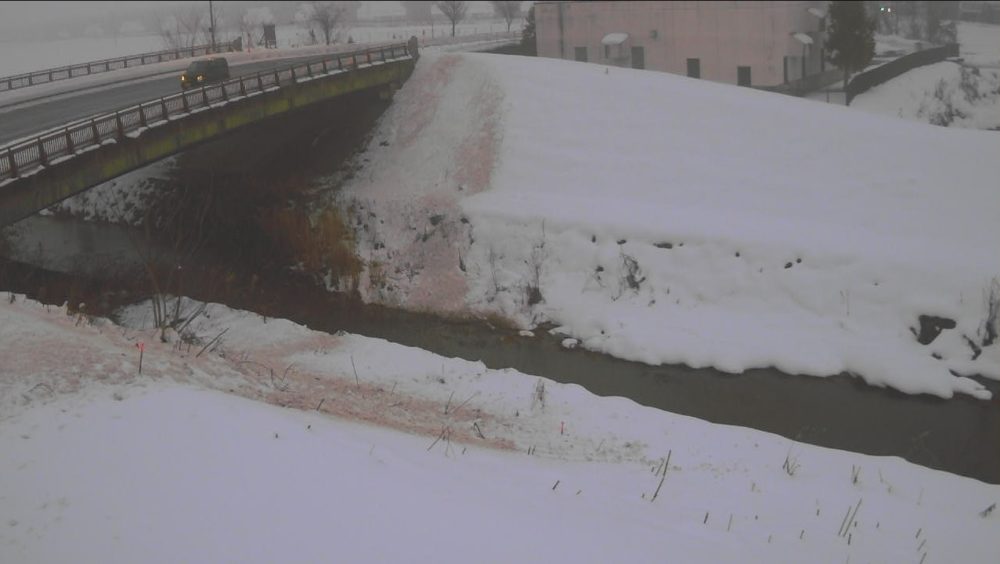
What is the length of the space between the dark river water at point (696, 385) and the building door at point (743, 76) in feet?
87.3

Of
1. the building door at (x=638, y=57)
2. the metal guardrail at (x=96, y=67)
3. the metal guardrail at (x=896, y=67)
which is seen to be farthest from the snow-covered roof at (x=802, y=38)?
the metal guardrail at (x=96, y=67)

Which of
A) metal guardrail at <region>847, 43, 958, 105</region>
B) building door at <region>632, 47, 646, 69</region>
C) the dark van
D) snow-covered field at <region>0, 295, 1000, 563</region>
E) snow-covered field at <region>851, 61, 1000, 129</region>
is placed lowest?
snow-covered field at <region>0, 295, 1000, 563</region>

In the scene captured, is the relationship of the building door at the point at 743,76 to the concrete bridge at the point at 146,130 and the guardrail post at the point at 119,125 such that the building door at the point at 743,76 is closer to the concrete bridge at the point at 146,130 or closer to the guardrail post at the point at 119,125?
the concrete bridge at the point at 146,130

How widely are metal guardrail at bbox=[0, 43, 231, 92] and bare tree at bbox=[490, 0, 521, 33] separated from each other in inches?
1615

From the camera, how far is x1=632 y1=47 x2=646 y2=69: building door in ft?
157

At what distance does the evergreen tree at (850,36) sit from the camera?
4366 centimetres

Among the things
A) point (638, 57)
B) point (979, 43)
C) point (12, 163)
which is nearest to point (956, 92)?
point (979, 43)

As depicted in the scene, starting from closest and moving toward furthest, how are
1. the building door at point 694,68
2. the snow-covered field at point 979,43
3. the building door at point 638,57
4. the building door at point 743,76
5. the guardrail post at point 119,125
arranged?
the guardrail post at point 119,125 < the snow-covered field at point 979,43 < the building door at point 743,76 < the building door at point 694,68 < the building door at point 638,57

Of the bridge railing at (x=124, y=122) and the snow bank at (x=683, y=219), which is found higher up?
the bridge railing at (x=124, y=122)

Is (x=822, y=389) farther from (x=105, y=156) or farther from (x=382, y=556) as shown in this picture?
(x=105, y=156)

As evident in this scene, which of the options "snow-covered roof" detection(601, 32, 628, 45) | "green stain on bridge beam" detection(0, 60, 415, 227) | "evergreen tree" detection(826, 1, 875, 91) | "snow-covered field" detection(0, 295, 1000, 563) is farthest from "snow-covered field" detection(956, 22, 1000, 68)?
"snow-covered field" detection(0, 295, 1000, 563)

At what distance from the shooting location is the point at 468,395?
60.3 ft

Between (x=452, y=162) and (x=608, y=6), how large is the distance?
2203 centimetres

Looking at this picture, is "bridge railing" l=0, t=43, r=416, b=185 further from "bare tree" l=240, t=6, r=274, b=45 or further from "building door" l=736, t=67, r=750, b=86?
"building door" l=736, t=67, r=750, b=86
